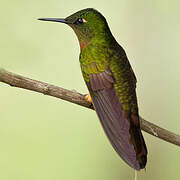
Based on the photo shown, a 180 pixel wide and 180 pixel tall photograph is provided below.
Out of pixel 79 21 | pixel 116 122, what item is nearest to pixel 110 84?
pixel 116 122

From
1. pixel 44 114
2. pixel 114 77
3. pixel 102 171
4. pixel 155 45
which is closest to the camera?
pixel 114 77

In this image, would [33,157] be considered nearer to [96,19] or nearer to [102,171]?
[102,171]

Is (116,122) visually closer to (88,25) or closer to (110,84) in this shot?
(110,84)

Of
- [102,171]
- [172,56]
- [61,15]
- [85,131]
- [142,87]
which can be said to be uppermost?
[61,15]

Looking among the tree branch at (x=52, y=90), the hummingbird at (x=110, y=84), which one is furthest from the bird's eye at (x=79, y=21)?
the tree branch at (x=52, y=90)

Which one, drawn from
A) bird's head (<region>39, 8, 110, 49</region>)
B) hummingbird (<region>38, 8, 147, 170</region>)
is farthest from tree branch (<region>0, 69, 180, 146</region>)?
bird's head (<region>39, 8, 110, 49</region>)

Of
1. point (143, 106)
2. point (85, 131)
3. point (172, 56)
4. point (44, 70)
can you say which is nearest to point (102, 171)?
point (85, 131)
